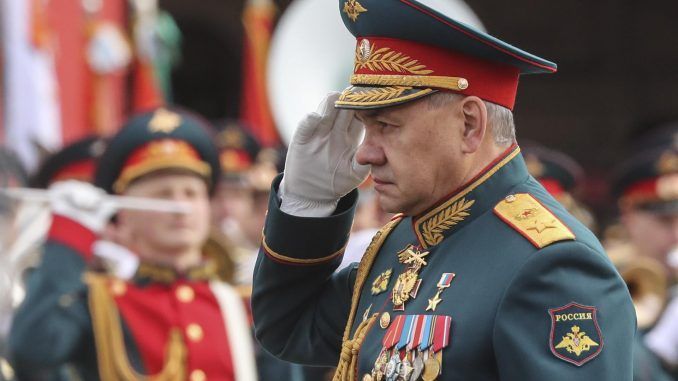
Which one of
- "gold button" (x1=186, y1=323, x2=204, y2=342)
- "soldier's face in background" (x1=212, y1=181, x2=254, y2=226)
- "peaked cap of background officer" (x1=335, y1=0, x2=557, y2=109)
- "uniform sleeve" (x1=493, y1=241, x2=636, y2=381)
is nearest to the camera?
"uniform sleeve" (x1=493, y1=241, x2=636, y2=381)

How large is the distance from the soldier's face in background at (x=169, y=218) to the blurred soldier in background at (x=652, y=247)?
1.80 metres

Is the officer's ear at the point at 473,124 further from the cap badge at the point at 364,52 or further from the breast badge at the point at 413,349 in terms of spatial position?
the breast badge at the point at 413,349

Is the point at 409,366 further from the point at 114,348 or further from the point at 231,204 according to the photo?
the point at 231,204

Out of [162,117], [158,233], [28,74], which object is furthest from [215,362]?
[28,74]

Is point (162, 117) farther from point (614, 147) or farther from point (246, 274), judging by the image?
point (614, 147)

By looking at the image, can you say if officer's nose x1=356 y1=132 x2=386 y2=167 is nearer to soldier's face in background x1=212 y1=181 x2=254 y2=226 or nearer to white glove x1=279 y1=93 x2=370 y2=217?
white glove x1=279 y1=93 x2=370 y2=217

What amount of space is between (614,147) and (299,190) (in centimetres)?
1541

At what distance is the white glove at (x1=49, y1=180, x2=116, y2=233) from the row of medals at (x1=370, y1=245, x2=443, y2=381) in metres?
2.32

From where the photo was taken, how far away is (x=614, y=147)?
61.7 feet

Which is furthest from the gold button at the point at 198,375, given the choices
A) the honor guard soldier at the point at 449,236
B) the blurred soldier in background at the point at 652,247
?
the honor guard soldier at the point at 449,236

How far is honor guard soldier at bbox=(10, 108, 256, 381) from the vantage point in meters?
5.55

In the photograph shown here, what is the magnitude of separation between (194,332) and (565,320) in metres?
2.78

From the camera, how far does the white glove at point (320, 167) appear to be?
3.76 metres

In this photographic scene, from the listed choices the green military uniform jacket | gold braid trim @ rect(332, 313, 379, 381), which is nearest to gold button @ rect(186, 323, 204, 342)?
the green military uniform jacket
